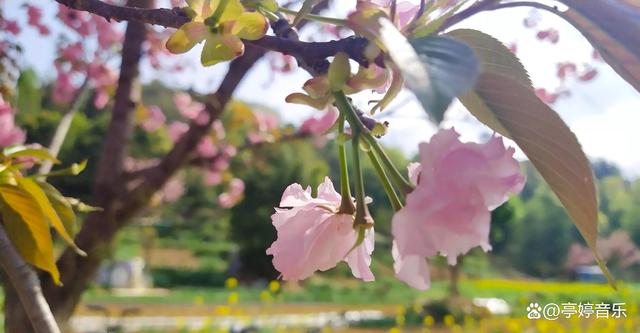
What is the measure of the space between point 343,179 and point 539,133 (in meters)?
0.06

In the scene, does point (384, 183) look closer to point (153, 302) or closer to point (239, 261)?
point (153, 302)

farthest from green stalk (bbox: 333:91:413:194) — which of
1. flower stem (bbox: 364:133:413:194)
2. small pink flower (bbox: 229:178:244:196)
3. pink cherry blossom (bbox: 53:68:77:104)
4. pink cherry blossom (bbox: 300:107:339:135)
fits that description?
small pink flower (bbox: 229:178:244:196)

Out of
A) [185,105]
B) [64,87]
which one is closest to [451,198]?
[64,87]

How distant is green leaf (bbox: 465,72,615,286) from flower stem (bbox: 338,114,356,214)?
0.14ft

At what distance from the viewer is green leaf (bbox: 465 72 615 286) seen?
212 mm

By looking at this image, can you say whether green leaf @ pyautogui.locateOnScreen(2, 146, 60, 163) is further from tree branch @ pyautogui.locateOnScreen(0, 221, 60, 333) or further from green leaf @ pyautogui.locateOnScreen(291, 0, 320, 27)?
green leaf @ pyautogui.locateOnScreen(291, 0, 320, 27)

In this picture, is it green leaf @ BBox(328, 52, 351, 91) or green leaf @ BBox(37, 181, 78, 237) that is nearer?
green leaf @ BBox(328, 52, 351, 91)

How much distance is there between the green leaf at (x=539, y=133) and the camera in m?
0.21

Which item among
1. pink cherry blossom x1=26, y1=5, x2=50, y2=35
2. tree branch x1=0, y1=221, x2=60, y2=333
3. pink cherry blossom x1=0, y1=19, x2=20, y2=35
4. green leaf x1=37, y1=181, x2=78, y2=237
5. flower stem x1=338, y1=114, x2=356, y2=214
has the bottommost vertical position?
pink cherry blossom x1=26, y1=5, x2=50, y2=35

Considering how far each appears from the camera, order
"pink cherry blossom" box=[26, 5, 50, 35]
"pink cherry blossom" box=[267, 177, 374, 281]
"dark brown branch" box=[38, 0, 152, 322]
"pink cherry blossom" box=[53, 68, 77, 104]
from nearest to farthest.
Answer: "pink cherry blossom" box=[267, 177, 374, 281] < "dark brown branch" box=[38, 0, 152, 322] < "pink cherry blossom" box=[26, 5, 50, 35] < "pink cherry blossom" box=[53, 68, 77, 104]

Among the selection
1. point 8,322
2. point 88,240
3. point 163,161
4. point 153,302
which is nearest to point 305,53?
point 8,322

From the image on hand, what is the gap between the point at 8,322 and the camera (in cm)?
78

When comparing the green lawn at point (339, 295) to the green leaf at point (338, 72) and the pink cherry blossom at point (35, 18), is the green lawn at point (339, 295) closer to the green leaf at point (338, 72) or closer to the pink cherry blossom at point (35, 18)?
the pink cherry blossom at point (35, 18)

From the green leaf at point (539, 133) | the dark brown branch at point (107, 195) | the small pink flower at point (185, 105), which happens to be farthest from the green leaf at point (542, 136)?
the small pink flower at point (185, 105)
